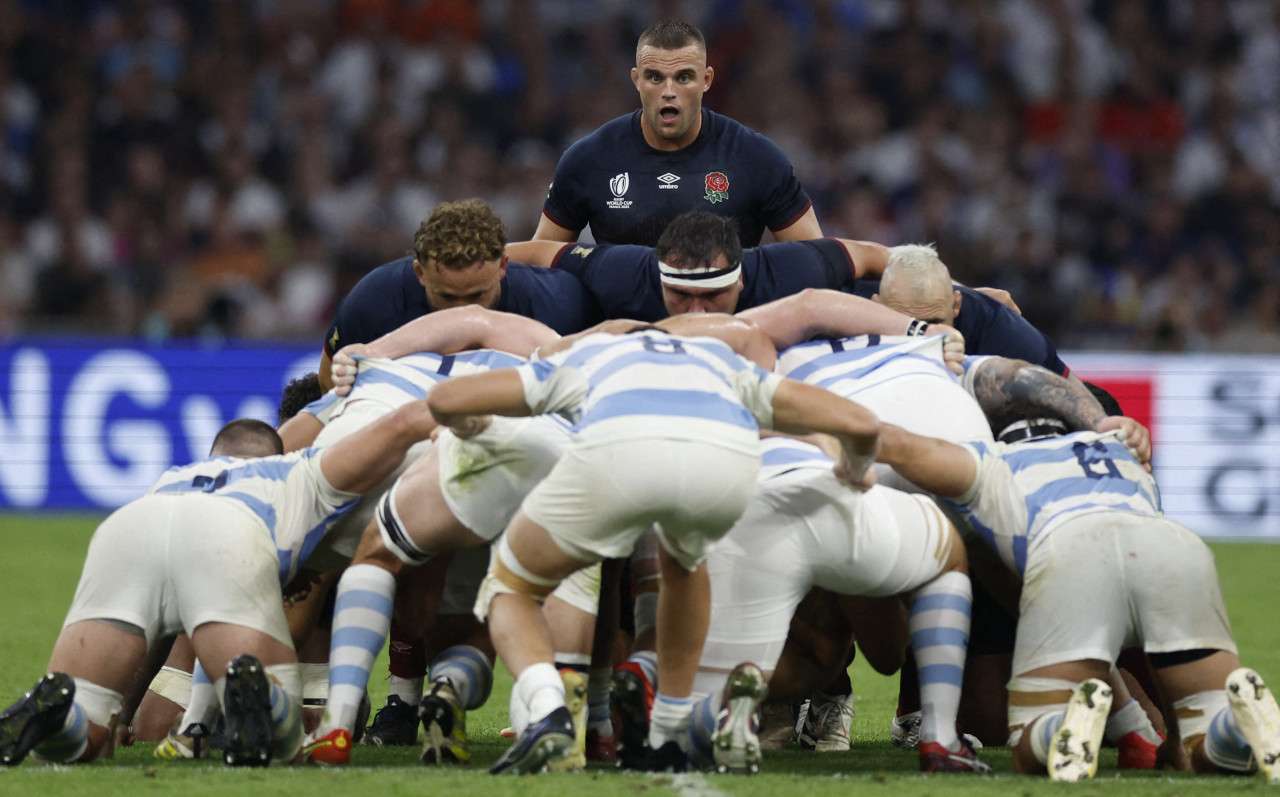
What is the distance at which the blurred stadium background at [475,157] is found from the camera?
12.7 m

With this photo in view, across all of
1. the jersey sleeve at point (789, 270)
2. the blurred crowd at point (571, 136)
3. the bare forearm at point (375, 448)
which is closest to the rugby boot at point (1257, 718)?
the jersey sleeve at point (789, 270)

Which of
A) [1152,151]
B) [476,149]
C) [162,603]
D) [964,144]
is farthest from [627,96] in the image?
[162,603]

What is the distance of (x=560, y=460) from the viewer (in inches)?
176

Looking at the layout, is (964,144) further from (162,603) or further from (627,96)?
(162,603)

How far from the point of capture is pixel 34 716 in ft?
14.8

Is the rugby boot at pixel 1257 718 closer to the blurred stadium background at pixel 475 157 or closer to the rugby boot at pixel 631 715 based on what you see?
the rugby boot at pixel 631 715

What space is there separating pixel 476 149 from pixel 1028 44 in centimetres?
537

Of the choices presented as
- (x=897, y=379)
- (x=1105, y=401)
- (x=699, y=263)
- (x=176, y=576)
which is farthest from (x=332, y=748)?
(x=1105, y=401)

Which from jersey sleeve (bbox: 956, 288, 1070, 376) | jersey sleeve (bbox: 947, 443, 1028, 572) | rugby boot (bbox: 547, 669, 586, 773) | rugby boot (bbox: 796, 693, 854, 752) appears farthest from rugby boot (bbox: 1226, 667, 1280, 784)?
jersey sleeve (bbox: 956, 288, 1070, 376)

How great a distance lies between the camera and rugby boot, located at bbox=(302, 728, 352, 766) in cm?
480

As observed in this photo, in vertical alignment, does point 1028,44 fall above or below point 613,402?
above

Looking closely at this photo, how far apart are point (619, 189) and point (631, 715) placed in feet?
9.64

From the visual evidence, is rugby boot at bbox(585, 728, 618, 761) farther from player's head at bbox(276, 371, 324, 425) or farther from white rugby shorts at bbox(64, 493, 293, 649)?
player's head at bbox(276, 371, 324, 425)

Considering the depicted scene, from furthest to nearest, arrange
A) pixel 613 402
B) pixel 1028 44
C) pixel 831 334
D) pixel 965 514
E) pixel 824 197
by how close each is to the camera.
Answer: pixel 1028 44 → pixel 824 197 → pixel 831 334 → pixel 965 514 → pixel 613 402
